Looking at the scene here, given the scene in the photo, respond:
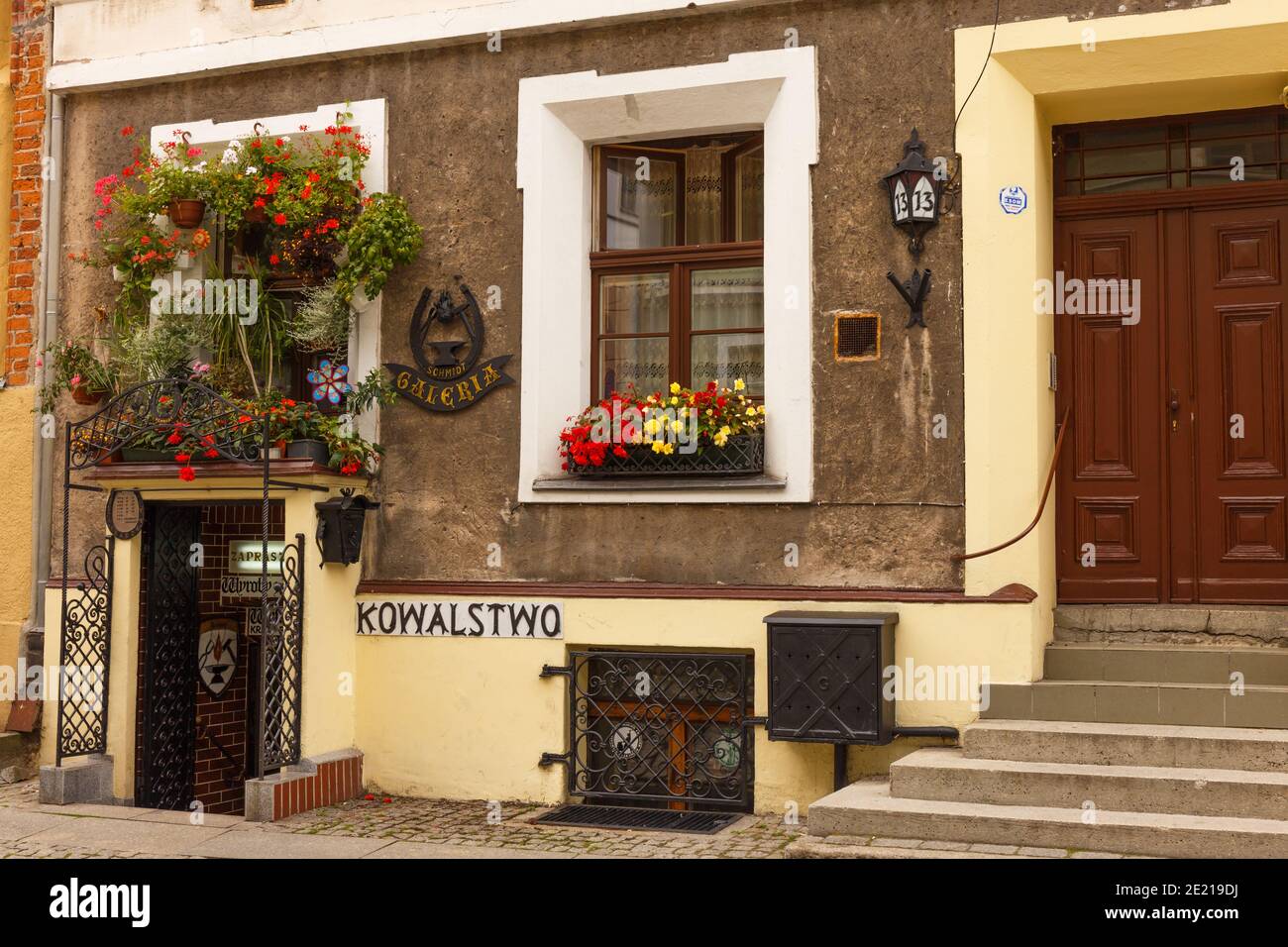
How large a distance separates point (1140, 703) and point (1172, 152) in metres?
3.33

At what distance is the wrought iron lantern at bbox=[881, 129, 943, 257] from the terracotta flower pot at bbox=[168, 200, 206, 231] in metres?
4.61

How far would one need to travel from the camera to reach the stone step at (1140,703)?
24.5 feet

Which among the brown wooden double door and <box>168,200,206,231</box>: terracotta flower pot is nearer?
the brown wooden double door

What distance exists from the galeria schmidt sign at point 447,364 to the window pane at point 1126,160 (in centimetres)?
373

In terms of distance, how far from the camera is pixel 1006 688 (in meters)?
7.90

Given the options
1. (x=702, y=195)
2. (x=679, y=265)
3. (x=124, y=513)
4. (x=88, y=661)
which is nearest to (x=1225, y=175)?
(x=702, y=195)

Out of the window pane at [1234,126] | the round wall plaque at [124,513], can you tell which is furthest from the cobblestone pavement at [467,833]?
the window pane at [1234,126]

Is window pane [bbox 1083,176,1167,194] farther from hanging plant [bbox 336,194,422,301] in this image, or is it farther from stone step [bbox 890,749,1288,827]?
hanging plant [bbox 336,194,422,301]

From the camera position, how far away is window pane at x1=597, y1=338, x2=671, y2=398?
30.4ft

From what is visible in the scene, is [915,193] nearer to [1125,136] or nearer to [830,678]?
[1125,136]

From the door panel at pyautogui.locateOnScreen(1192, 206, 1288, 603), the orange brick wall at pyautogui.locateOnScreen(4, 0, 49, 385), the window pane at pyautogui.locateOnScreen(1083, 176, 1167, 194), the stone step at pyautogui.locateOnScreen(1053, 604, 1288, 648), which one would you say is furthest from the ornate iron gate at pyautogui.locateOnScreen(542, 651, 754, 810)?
the orange brick wall at pyautogui.locateOnScreen(4, 0, 49, 385)

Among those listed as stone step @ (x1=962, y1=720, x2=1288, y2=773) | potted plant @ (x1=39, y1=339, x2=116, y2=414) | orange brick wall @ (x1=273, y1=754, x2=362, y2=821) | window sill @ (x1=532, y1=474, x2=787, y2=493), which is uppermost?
potted plant @ (x1=39, y1=339, x2=116, y2=414)

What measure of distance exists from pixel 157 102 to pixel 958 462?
6083mm

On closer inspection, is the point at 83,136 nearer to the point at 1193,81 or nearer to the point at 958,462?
the point at 958,462
